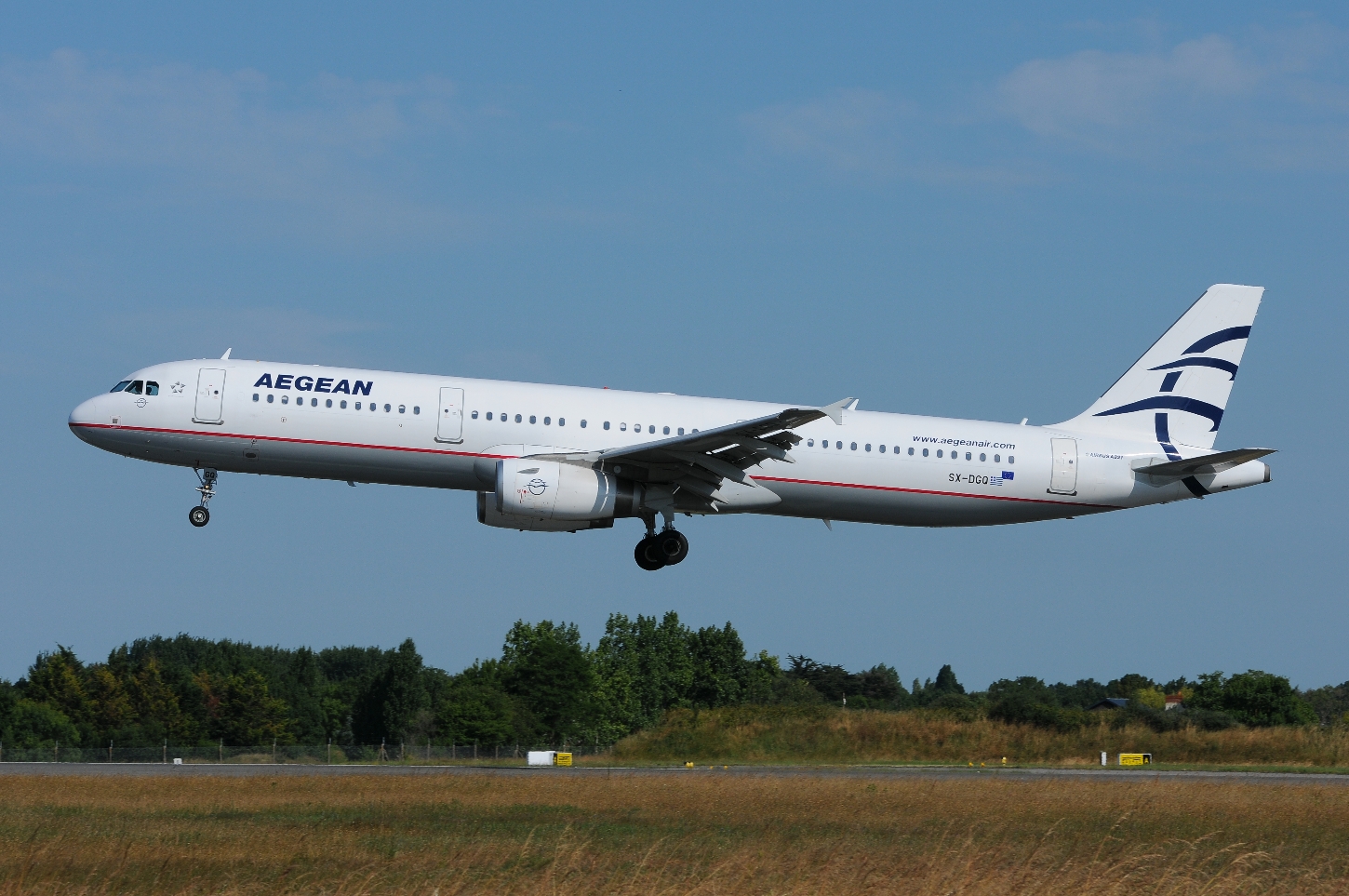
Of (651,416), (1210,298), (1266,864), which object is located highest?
(1210,298)

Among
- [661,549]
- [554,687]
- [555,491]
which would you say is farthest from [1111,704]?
[555,491]

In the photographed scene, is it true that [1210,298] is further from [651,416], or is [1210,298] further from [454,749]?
[454,749]

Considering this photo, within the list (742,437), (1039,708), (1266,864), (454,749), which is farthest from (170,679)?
(1266,864)

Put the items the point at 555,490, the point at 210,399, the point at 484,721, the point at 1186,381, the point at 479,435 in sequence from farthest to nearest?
the point at 484,721 < the point at 1186,381 < the point at 479,435 < the point at 210,399 < the point at 555,490

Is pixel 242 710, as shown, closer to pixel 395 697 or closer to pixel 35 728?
pixel 395 697

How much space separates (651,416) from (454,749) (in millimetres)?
17899

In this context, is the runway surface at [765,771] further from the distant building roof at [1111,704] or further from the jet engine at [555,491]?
the distant building roof at [1111,704]

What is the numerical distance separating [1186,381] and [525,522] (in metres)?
18.0

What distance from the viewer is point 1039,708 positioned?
146 ft

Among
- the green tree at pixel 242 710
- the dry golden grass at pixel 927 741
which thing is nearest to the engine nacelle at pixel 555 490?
the dry golden grass at pixel 927 741

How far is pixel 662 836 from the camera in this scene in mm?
20422

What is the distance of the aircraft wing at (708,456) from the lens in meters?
30.1

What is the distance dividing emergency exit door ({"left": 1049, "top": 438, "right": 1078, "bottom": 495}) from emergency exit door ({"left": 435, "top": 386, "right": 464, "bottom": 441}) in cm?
1391

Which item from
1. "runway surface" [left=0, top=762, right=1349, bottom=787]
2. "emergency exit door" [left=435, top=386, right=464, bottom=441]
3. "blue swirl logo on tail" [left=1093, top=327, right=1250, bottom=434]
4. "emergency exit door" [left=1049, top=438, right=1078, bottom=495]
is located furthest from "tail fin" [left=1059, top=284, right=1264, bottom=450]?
"emergency exit door" [left=435, top=386, right=464, bottom=441]
